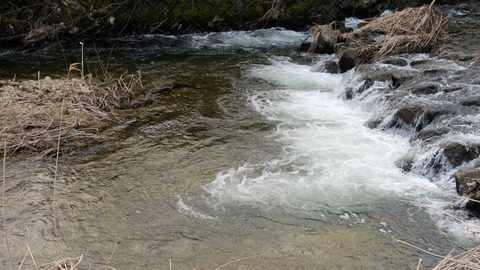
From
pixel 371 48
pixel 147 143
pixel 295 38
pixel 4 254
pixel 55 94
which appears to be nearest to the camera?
pixel 4 254

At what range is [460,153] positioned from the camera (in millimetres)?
4730

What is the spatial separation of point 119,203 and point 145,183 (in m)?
0.45

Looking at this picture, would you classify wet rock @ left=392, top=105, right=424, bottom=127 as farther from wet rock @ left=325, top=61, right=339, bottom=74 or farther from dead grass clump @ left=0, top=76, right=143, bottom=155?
dead grass clump @ left=0, top=76, right=143, bottom=155

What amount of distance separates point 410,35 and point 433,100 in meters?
3.13

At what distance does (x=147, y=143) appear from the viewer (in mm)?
5605

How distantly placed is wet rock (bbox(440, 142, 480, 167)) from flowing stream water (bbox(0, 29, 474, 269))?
1.03 ft

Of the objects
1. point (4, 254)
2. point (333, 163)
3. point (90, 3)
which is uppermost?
point (90, 3)

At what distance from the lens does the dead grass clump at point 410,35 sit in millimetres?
8562

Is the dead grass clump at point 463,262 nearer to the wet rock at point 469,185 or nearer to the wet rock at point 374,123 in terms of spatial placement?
the wet rock at point 469,185

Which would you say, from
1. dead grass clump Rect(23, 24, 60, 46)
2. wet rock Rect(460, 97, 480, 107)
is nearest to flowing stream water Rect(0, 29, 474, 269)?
wet rock Rect(460, 97, 480, 107)

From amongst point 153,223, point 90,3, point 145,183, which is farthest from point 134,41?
point 153,223

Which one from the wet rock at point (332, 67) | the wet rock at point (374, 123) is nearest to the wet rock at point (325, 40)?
the wet rock at point (332, 67)

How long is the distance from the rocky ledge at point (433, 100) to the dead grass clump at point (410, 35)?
0.19 meters

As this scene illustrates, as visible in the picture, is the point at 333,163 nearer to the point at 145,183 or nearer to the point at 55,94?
the point at 145,183
